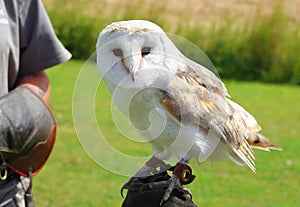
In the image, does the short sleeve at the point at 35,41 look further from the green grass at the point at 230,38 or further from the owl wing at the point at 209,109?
the green grass at the point at 230,38

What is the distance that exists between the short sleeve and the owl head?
4.00 feet

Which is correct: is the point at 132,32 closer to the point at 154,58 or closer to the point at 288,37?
the point at 154,58

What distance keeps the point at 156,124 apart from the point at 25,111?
104 centimetres

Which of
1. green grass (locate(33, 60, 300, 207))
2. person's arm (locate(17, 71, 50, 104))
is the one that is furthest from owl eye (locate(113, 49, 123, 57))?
green grass (locate(33, 60, 300, 207))

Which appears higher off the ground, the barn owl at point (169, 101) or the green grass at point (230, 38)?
the barn owl at point (169, 101)

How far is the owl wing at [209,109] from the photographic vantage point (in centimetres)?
242

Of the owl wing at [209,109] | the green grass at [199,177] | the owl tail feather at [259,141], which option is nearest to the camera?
the owl wing at [209,109]

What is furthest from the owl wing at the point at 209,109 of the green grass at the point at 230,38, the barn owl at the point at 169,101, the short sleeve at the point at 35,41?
the green grass at the point at 230,38

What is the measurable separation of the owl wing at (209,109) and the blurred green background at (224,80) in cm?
278

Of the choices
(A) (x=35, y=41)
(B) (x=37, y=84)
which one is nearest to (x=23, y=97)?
(B) (x=37, y=84)

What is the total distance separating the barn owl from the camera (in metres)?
2.22

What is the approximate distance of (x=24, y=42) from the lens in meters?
3.42

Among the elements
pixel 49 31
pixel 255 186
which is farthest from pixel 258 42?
pixel 49 31

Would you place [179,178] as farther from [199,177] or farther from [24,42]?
[199,177]
